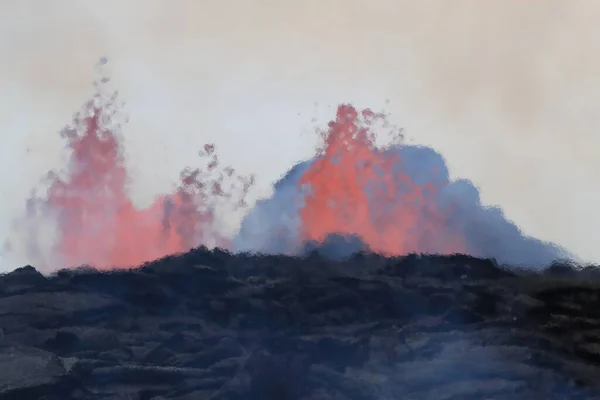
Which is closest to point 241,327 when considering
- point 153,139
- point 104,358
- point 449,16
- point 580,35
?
point 104,358

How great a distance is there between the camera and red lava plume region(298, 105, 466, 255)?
348 centimetres

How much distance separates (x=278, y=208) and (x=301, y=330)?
0.58 m

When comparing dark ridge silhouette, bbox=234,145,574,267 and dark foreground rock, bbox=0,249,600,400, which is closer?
dark foreground rock, bbox=0,249,600,400

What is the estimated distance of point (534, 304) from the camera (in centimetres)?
339

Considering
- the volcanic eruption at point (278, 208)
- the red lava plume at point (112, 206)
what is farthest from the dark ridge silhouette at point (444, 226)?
the red lava plume at point (112, 206)

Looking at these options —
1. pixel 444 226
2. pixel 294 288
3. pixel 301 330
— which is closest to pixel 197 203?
pixel 294 288

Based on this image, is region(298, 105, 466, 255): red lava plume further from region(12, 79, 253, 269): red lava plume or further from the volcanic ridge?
region(12, 79, 253, 269): red lava plume

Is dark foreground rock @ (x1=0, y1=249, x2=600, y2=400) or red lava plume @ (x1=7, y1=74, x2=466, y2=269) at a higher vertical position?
red lava plume @ (x1=7, y1=74, x2=466, y2=269)

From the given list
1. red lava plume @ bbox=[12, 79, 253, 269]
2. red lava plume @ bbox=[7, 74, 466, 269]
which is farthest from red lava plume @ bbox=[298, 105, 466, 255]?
red lava plume @ bbox=[12, 79, 253, 269]

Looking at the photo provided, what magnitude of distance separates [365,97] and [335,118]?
0.18 meters

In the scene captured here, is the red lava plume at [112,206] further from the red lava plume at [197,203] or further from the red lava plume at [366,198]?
the red lava plume at [366,198]

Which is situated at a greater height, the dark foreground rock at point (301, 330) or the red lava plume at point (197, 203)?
the red lava plume at point (197, 203)

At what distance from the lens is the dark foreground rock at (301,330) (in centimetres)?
320

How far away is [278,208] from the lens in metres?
3.51
